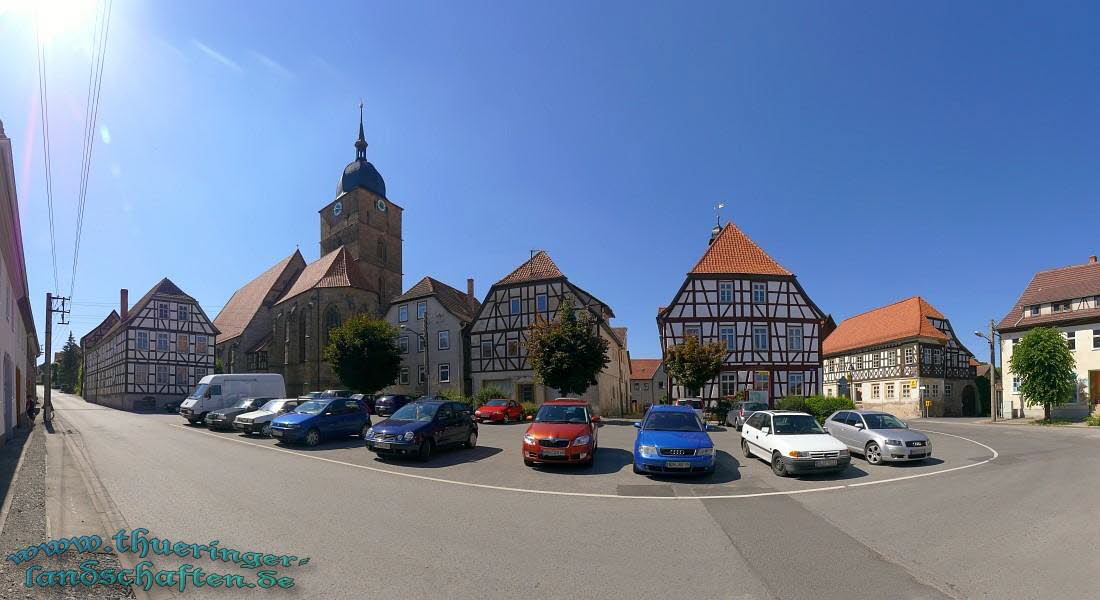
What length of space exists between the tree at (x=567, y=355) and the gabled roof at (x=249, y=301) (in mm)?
41835

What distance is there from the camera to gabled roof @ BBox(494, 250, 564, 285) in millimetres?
36719

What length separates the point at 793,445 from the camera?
12.2 meters

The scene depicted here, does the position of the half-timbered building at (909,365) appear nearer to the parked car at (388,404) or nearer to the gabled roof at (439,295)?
the gabled roof at (439,295)

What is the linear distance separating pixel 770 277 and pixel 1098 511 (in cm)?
2661

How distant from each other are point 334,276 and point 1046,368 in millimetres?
52676

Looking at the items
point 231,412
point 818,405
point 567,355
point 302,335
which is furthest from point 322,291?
point 818,405

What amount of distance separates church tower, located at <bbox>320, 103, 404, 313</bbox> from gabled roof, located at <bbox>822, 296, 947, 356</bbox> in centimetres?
4688

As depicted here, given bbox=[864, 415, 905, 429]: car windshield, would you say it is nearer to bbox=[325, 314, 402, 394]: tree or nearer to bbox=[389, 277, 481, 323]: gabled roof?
bbox=[389, 277, 481, 323]: gabled roof

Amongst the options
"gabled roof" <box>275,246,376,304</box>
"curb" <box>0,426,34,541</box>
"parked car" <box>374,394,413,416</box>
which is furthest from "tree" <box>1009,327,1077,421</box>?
"gabled roof" <box>275,246,376,304</box>

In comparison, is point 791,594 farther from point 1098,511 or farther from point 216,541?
point 1098,511

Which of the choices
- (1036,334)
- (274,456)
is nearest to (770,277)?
(1036,334)

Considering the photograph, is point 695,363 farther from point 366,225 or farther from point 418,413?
point 366,225

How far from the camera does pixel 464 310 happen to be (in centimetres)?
4322

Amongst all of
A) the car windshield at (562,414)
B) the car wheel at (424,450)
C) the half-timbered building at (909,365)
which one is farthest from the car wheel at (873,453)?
the half-timbered building at (909,365)
